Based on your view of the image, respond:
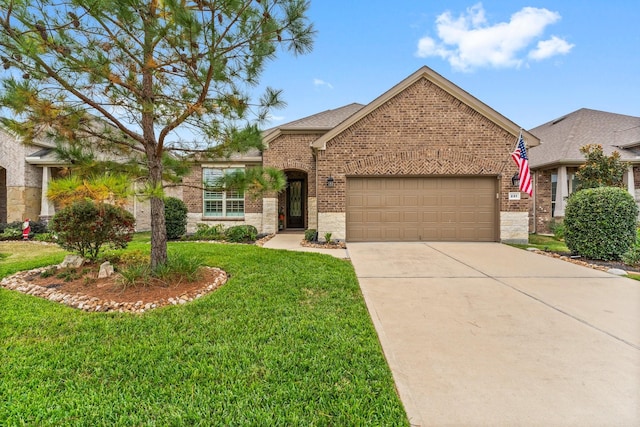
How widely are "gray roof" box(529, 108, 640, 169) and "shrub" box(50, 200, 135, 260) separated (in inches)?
577

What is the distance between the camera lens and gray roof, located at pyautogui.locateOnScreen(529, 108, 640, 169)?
451 inches

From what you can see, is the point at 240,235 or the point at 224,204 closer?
the point at 240,235

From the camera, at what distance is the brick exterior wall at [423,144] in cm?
938

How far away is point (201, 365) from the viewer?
2.49m

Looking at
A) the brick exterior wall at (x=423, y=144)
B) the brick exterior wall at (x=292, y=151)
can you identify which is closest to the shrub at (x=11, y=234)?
the brick exterior wall at (x=292, y=151)

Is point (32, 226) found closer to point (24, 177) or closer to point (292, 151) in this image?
point (24, 177)

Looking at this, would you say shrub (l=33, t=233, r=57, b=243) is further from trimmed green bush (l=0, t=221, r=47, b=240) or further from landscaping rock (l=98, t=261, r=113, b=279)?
landscaping rock (l=98, t=261, r=113, b=279)

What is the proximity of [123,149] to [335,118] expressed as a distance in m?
9.86

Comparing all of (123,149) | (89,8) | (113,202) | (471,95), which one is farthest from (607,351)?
(471,95)

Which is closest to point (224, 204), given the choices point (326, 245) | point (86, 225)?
point (326, 245)

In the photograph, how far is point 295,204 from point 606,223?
11106 mm

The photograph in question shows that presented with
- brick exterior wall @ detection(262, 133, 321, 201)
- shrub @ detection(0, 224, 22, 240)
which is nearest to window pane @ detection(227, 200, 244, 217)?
brick exterior wall @ detection(262, 133, 321, 201)

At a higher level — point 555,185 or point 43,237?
point 555,185

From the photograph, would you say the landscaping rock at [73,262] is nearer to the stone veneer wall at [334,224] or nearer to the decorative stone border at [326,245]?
the decorative stone border at [326,245]
